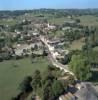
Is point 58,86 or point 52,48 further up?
point 58,86

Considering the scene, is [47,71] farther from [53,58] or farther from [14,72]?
[53,58]

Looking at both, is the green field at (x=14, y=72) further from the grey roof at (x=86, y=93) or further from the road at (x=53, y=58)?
the grey roof at (x=86, y=93)

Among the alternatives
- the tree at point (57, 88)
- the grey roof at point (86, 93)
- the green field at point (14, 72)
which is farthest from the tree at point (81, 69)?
the green field at point (14, 72)

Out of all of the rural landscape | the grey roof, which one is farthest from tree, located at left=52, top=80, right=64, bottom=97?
the grey roof

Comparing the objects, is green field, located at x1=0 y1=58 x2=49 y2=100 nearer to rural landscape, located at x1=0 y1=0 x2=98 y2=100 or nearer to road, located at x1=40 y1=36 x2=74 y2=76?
rural landscape, located at x1=0 y1=0 x2=98 y2=100

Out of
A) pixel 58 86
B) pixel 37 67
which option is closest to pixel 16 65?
pixel 37 67

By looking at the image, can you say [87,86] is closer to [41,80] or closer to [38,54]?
[41,80]
